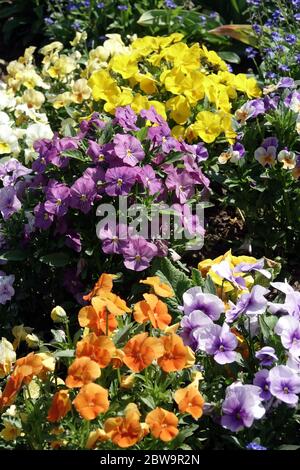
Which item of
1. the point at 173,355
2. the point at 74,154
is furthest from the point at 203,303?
the point at 74,154

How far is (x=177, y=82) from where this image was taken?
379 centimetres

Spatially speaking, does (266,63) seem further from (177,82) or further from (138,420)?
(138,420)

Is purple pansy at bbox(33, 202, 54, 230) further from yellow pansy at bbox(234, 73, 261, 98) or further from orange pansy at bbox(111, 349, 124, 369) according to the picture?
yellow pansy at bbox(234, 73, 261, 98)

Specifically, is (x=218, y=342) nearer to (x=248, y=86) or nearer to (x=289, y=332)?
(x=289, y=332)

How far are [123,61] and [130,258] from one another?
1181 millimetres

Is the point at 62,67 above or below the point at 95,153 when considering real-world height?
below

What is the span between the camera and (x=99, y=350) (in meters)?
2.57

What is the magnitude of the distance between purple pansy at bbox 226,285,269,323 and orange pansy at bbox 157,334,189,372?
27 cm

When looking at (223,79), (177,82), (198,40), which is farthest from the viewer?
(198,40)

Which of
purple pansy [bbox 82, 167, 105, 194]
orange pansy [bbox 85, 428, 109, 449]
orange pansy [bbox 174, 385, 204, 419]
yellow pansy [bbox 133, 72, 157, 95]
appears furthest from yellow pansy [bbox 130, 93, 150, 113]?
orange pansy [bbox 85, 428, 109, 449]

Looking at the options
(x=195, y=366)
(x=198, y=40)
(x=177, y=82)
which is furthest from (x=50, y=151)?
(x=198, y=40)

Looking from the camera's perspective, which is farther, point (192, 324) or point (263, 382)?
point (192, 324)

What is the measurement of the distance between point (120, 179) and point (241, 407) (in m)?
1.01

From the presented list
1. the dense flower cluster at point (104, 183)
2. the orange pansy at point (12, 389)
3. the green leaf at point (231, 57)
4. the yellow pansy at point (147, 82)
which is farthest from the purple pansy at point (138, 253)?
the green leaf at point (231, 57)
